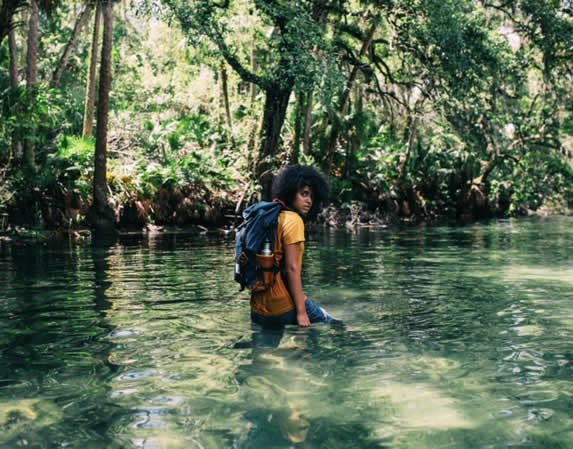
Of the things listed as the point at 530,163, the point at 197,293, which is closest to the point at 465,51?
the point at 197,293

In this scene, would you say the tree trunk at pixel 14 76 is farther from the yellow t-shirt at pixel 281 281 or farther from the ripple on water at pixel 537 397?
the ripple on water at pixel 537 397

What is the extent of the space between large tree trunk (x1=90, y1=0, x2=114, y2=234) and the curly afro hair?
1365 cm

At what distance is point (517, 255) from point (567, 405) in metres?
10.8

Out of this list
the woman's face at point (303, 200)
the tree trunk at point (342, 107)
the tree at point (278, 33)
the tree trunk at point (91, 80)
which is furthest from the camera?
the tree trunk at point (342, 107)

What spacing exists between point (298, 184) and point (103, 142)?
14.0 meters

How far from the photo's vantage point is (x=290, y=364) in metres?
5.48

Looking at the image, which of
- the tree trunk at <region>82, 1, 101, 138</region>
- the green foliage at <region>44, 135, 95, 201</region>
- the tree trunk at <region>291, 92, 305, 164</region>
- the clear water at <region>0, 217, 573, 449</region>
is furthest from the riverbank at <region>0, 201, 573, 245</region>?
the clear water at <region>0, 217, 573, 449</region>

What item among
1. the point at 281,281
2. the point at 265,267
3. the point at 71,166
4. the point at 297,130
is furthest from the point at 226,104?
the point at 265,267

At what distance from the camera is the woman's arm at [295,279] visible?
5.91 meters

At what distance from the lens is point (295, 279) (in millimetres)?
5988

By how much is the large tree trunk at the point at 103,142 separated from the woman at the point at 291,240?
13622mm

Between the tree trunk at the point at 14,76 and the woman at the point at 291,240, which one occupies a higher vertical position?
the tree trunk at the point at 14,76

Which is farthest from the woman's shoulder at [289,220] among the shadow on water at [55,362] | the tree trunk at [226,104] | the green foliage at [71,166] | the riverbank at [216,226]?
the tree trunk at [226,104]

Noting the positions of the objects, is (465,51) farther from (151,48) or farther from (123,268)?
(151,48)
